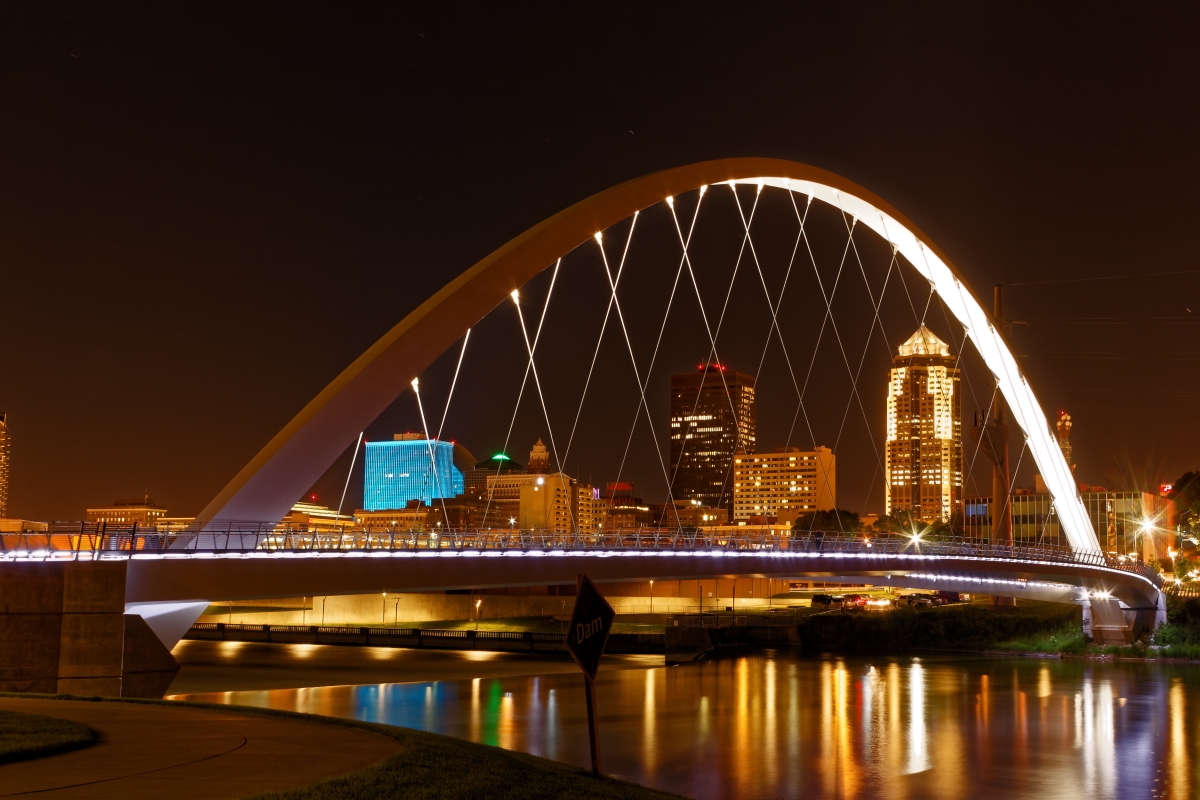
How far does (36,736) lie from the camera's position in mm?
11055

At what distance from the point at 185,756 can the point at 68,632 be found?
11.7 metres

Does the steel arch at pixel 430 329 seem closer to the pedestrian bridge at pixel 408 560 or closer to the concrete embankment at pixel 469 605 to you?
the pedestrian bridge at pixel 408 560

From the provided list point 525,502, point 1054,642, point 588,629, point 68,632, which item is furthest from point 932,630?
point 588,629

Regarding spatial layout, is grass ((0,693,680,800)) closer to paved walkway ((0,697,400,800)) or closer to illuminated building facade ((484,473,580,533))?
paved walkway ((0,697,400,800))

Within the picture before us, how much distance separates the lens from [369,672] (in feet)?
150

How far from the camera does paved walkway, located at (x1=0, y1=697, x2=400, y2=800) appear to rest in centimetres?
921

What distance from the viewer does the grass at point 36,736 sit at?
10305 mm

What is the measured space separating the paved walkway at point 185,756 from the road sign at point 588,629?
2.10 meters

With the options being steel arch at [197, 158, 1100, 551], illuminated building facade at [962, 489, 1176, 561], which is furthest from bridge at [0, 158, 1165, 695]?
illuminated building facade at [962, 489, 1176, 561]

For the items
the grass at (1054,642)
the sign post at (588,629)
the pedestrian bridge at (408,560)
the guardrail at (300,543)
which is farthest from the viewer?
the grass at (1054,642)

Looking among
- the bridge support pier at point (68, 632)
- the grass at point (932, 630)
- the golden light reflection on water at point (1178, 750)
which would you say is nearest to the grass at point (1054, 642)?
the grass at point (932, 630)

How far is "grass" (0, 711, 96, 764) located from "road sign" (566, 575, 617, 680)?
482cm

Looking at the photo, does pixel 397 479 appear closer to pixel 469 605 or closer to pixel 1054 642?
pixel 469 605

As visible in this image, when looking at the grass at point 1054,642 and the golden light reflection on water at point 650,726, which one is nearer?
the golden light reflection on water at point 650,726
